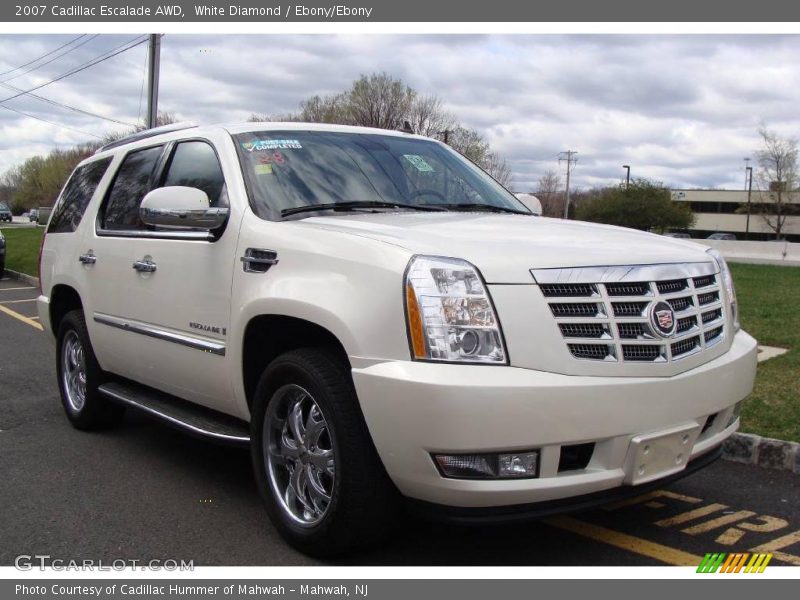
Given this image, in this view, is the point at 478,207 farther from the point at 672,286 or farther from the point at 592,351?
the point at 592,351

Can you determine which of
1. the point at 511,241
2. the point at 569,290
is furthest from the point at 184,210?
the point at 569,290

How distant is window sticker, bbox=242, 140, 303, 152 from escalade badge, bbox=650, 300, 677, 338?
215 centimetres

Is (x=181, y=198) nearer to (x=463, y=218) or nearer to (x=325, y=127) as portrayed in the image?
(x=325, y=127)

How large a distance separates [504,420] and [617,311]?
2.15ft

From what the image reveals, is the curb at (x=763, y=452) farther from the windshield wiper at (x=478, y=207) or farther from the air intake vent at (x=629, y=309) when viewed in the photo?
the air intake vent at (x=629, y=309)

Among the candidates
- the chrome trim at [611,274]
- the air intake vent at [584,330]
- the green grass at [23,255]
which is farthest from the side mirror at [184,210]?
the green grass at [23,255]

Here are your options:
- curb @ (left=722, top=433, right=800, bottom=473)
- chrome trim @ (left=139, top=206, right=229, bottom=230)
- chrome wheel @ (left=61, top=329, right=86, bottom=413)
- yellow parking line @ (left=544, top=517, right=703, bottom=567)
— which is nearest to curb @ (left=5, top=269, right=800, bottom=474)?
curb @ (left=722, top=433, right=800, bottom=473)

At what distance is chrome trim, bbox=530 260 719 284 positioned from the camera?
9.98ft

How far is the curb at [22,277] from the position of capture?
17.5 m

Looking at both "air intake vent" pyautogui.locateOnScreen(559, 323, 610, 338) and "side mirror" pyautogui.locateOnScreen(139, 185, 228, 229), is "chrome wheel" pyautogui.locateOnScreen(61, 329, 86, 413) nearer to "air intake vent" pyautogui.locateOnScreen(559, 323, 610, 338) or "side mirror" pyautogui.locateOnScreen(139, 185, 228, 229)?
"side mirror" pyautogui.locateOnScreen(139, 185, 228, 229)

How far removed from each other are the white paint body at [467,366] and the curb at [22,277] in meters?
14.8

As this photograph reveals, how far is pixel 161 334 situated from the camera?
4441mm
